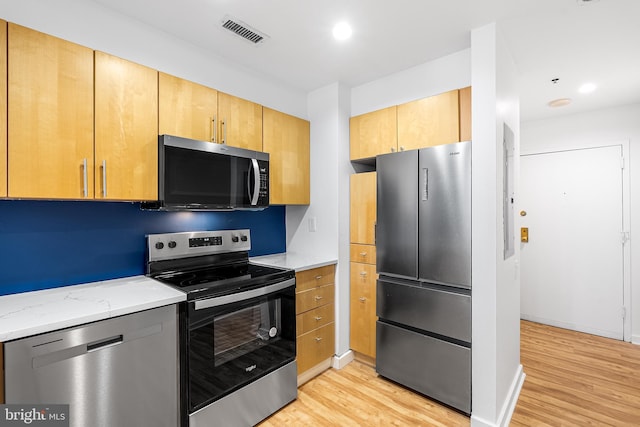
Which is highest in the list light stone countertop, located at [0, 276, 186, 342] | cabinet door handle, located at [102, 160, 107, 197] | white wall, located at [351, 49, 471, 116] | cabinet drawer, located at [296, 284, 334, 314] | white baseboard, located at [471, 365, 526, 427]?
white wall, located at [351, 49, 471, 116]

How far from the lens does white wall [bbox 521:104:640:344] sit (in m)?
3.18

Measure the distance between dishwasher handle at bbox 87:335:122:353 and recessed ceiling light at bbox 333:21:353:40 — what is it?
215cm

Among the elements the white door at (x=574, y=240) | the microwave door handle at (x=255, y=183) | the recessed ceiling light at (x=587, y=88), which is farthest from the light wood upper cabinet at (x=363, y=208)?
the white door at (x=574, y=240)

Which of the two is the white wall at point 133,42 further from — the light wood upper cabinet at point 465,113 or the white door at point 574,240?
the white door at point 574,240

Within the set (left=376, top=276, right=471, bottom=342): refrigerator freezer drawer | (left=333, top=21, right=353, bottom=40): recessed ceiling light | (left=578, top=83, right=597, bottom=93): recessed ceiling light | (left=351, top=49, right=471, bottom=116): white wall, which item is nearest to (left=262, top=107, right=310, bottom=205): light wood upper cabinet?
(left=351, top=49, right=471, bottom=116): white wall

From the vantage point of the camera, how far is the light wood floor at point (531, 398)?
205 centimetres

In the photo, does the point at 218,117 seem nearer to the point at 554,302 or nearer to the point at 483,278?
the point at 483,278

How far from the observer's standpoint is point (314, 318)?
2539mm

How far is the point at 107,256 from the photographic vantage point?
1.96 meters

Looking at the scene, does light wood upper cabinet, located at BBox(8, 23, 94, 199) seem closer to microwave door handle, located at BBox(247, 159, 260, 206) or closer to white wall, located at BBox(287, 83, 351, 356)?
microwave door handle, located at BBox(247, 159, 260, 206)

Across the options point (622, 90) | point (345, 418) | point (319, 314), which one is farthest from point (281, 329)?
point (622, 90)

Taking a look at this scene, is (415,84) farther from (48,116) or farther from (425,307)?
(48,116)

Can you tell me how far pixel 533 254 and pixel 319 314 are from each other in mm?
2967

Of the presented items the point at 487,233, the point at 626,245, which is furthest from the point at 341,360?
the point at 626,245
